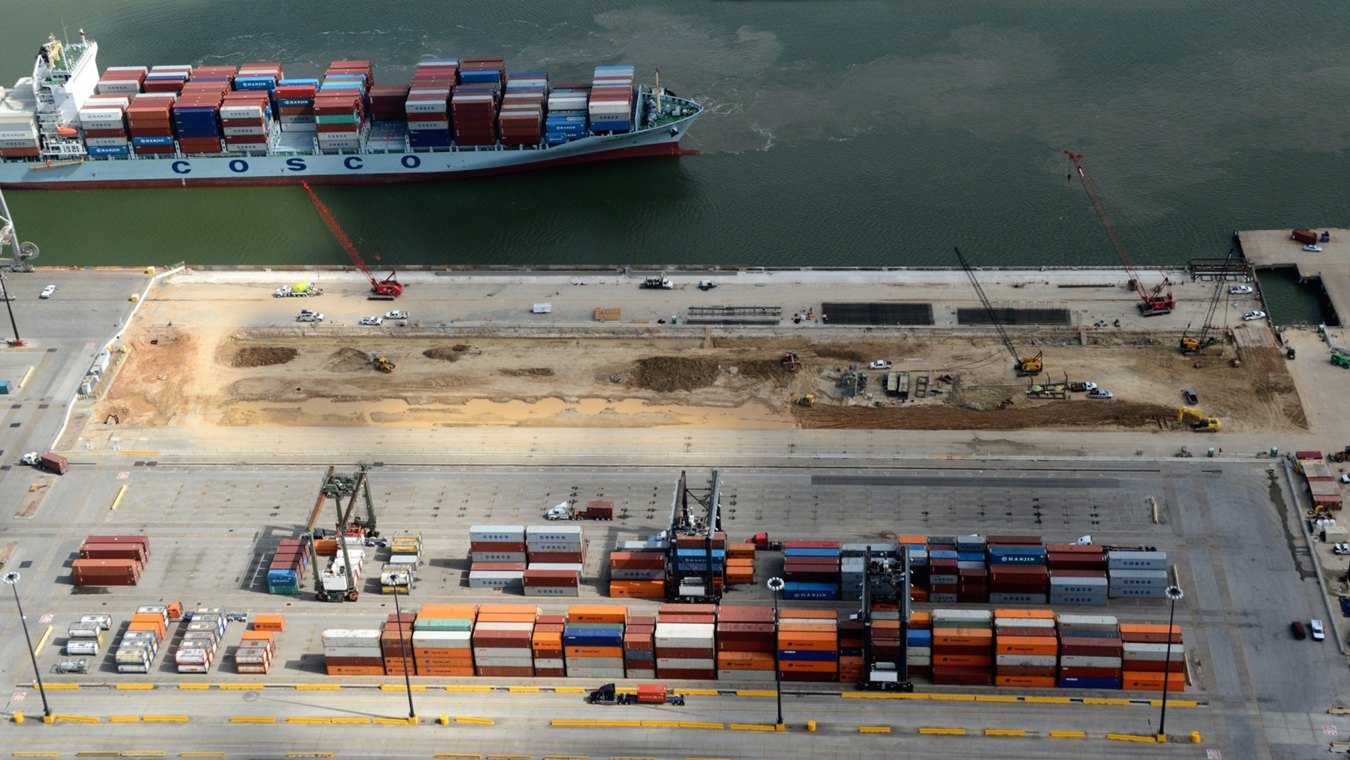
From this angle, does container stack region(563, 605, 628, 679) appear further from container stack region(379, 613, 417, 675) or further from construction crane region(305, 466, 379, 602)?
construction crane region(305, 466, 379, 602)

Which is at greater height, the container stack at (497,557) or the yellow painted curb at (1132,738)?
the container stack at (497,557)

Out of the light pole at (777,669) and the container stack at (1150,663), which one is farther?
the container stack at (1150,663)

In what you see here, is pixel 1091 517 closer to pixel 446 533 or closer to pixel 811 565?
pixel 811 565

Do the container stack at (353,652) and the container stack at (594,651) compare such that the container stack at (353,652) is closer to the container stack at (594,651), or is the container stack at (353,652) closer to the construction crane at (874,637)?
the container stack at (594,651)

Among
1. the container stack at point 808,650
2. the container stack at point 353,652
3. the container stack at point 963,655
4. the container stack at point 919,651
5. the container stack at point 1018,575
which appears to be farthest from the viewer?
the container stack at point 1018,575

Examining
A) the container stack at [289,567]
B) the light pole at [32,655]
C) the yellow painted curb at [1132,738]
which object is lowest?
the yellow painted curb at [1132,738]

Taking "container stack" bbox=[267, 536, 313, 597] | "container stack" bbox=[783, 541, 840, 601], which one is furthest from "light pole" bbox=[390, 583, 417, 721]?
"container stack" bbox=[783, 541, 840, 601]

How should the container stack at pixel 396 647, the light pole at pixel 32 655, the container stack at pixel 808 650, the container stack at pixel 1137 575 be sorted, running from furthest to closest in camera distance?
the container stack at pixel 1137 575 < the container stack at pixel 396 647 < the container stack at pixel 808 650 < the light pole at pixel 32 655

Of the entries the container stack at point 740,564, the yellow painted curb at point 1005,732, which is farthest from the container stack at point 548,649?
the yellow painted curb at point 1005,732

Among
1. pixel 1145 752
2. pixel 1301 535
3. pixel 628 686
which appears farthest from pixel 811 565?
pixel 1301 535
